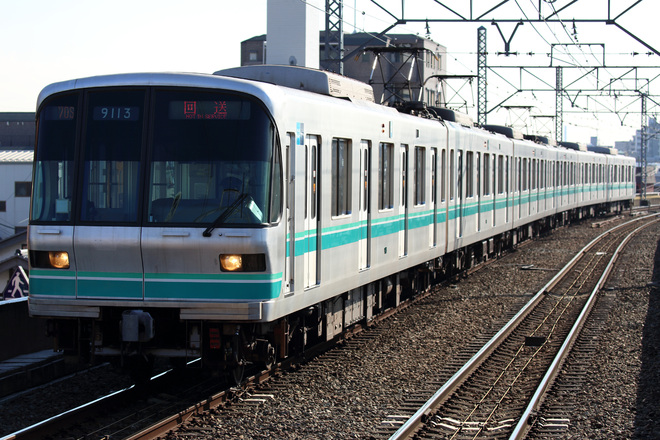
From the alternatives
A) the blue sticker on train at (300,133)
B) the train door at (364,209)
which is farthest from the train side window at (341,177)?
the blue sticker on train at (300,133)

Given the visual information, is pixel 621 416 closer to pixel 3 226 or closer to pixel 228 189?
pixel 228 189

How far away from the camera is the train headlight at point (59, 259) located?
7.33 meters

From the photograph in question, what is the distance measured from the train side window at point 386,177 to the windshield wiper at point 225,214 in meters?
3.78

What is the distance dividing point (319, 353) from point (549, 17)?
10.1m

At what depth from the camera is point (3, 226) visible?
171 ft

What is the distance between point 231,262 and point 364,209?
11.4ft

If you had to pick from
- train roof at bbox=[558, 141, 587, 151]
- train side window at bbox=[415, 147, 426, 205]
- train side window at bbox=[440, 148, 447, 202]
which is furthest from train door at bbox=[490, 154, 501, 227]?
Answer: train roof at bbox=[558, 141, 587, 151]

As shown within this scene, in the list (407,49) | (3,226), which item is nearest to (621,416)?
(407,49)

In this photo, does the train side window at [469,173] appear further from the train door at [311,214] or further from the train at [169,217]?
the train at [169,217]

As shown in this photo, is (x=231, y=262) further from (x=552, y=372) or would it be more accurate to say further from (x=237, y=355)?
(x=552, y=372)

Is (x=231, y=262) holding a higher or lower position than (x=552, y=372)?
higher

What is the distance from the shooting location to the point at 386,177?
36.6ft

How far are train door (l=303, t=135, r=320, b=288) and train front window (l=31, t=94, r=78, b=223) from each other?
2.10 metres

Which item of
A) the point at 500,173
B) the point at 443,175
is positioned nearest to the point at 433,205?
the point at 443,175
